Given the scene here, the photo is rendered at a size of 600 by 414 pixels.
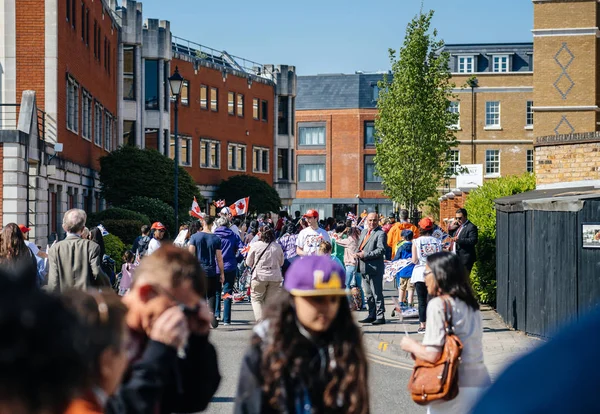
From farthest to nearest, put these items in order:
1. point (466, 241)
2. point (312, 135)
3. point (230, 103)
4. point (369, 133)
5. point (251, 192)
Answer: point (312, 135), point (369, 133), point (230, 103), point (251, 192), point (466, 241)

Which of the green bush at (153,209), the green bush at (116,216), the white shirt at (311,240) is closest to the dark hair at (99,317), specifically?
the white shirt at (311,240)

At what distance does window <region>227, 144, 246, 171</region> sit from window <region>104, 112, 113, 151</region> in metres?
19.5

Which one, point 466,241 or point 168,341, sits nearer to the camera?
point 168,341

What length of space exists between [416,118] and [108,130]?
570 inches

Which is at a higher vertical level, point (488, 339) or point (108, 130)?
point (108, 130)

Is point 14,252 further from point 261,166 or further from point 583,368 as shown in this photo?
point 261,166

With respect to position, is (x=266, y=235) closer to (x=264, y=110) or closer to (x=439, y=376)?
(x=439, y=376)

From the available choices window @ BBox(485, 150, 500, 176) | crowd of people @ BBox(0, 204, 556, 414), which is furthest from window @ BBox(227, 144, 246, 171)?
crowd of people @ BBox(0, 204, 556, 414)

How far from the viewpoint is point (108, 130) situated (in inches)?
1687

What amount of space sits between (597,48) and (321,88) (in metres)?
42.7

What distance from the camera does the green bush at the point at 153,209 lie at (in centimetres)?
3519

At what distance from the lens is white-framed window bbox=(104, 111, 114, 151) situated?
41.6 meters

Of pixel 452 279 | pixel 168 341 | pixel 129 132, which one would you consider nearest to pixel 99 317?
pixel 168 341

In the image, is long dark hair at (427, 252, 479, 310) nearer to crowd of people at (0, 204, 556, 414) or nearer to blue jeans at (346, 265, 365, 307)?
crowd of people at (0, 204, 556, 414)
